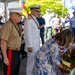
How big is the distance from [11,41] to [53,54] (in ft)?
3.26

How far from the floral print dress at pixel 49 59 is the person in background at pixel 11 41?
2.41ft

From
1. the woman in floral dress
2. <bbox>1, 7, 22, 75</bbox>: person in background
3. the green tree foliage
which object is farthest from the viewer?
the green tree foliage

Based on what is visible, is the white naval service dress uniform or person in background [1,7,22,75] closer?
person in background [1,7,22,75]

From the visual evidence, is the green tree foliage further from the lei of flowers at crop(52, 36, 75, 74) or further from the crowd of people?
the lei of flowers at crop(52, 36, 75, 74)

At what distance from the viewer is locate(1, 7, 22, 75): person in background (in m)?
3.90

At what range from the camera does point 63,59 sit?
3.28m

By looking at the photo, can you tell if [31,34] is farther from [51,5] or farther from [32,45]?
[51,5]

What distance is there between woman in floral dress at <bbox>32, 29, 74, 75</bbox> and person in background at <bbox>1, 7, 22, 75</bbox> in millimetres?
742

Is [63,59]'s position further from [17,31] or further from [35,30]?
[35,30]

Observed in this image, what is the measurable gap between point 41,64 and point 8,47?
0.89m

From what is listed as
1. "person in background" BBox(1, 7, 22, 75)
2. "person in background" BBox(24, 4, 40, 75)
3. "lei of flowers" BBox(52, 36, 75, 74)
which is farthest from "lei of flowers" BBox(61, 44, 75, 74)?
"person in background" BBox(24, 4, 40, 75)

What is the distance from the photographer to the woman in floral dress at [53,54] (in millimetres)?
3172

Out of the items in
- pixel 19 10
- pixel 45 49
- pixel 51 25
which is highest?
pixel 19 10

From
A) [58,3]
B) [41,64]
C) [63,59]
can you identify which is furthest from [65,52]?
[58,3]
